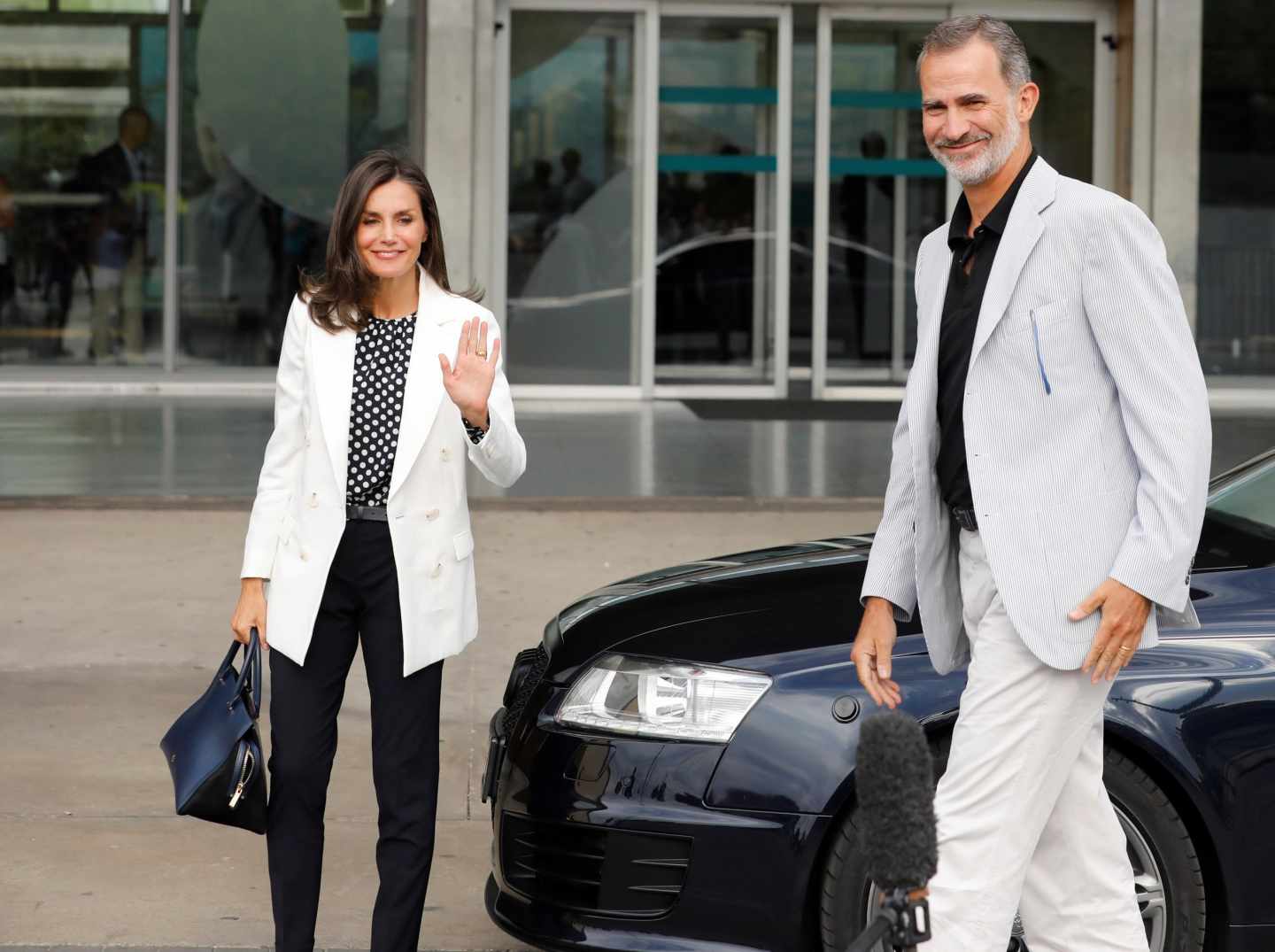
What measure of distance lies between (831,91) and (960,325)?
1449 cm

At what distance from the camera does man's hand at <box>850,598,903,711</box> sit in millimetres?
3438

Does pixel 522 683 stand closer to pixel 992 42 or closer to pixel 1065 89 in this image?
pixel 992 42

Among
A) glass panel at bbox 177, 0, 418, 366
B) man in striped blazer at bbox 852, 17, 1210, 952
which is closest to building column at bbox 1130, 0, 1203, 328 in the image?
glass panel at bbox 177, 0, 418, 366

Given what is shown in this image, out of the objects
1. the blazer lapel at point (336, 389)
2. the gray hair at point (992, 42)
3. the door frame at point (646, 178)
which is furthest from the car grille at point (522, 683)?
the door frame at point (646, 178)

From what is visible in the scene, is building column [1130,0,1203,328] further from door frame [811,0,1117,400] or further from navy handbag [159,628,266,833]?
navy handbag [159,628,266,833]

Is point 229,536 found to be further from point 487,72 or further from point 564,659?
point 487,72

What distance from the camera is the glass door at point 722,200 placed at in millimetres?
17109

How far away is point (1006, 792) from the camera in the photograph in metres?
3.07

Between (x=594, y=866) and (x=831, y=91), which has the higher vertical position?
(x=831, y=91)

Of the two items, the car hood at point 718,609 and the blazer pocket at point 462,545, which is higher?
the blazer pocket at point 462,545

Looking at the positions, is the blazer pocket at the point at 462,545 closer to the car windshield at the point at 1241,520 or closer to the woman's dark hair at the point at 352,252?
the woman's dark hair at the point at 352,252

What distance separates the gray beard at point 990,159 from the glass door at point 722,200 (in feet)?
46.0

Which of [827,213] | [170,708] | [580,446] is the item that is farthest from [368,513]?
[827,213]

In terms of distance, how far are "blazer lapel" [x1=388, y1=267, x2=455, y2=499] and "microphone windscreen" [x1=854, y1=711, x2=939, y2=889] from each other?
2.14m
